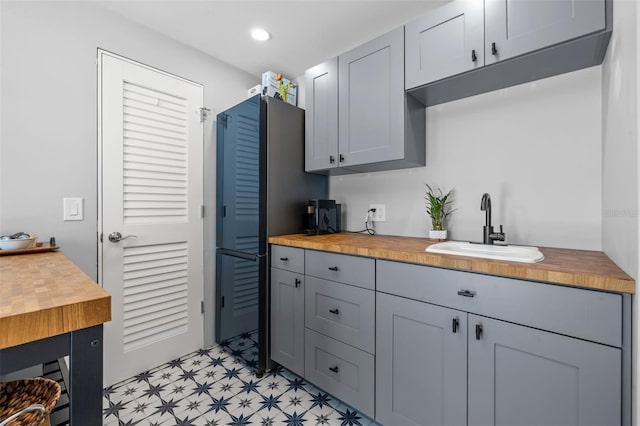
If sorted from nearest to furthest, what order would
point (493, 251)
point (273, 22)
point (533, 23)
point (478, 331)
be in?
point (478, 331) → point (533, 23) → point (493, 251) → point (273, 22)

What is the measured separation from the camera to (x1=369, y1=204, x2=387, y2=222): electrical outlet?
2215 mm

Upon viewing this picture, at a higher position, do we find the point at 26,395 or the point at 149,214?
the point at 149,214

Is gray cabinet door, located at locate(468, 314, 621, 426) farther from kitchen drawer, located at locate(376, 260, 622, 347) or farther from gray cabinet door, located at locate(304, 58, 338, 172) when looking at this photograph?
gray cabinet door, located at locate(304, 58, 338, 172)

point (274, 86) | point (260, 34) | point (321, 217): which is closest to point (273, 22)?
point (260, 34)

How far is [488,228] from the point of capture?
1607 millimetres

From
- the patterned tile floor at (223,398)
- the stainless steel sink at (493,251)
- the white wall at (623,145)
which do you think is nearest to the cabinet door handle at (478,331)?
the stainless steel sink at (493,251)

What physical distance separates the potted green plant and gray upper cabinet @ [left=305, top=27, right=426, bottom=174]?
0.81ft

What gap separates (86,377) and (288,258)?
1.27 m

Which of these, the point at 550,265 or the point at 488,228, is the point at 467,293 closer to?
the point at 550,265

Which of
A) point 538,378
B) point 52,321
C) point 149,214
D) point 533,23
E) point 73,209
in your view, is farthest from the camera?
point 149,214

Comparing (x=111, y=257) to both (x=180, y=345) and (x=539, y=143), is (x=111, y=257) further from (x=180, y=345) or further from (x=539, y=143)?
(x=539, y=143)

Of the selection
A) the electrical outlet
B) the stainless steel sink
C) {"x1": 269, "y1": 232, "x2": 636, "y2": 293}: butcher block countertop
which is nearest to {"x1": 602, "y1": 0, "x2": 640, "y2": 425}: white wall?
{"x1": 269, "y1": 232, "x2": 636, "y2": 293}: butcher block countertop

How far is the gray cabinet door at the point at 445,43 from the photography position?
4.73 feet

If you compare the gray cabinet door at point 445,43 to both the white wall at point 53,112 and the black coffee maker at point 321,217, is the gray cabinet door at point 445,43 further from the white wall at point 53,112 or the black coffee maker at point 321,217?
the white wall at point 53,112
